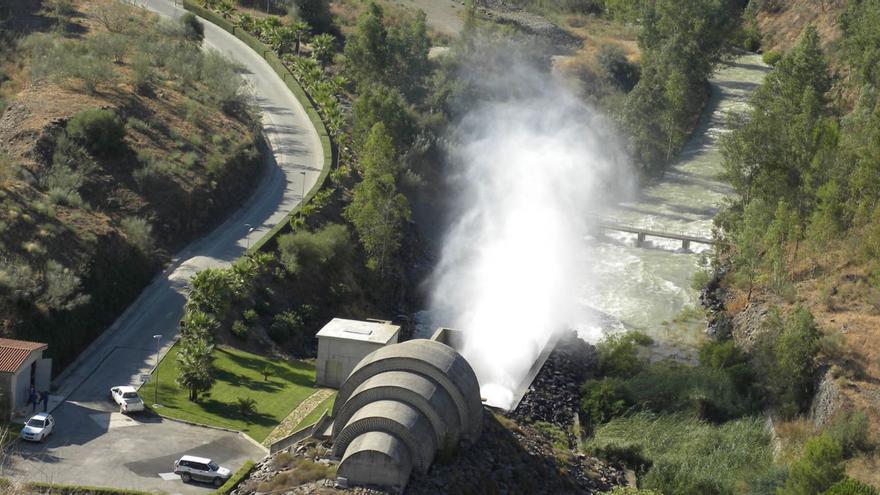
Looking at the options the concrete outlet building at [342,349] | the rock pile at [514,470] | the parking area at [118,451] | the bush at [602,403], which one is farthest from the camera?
the bush at [602,403]

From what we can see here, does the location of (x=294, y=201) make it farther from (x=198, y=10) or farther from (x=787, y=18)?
(x=787, y=18)

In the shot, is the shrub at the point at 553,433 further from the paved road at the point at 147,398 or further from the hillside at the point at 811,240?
the paved road at the point at 147,398

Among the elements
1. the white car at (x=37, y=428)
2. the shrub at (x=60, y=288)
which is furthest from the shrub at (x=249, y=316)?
the white car at (x=37, y=428)

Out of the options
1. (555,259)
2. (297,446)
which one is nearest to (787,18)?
(555,259)

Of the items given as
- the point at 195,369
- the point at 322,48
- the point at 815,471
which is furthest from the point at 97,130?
the point at 815,471

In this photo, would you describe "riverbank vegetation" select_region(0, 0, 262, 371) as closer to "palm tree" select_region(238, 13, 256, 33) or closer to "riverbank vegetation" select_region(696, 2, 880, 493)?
"palm tree" select_region(238, 13, 256, 33)

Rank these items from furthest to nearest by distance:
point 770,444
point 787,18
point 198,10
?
point 787,18, point 198,10, point 770,444
